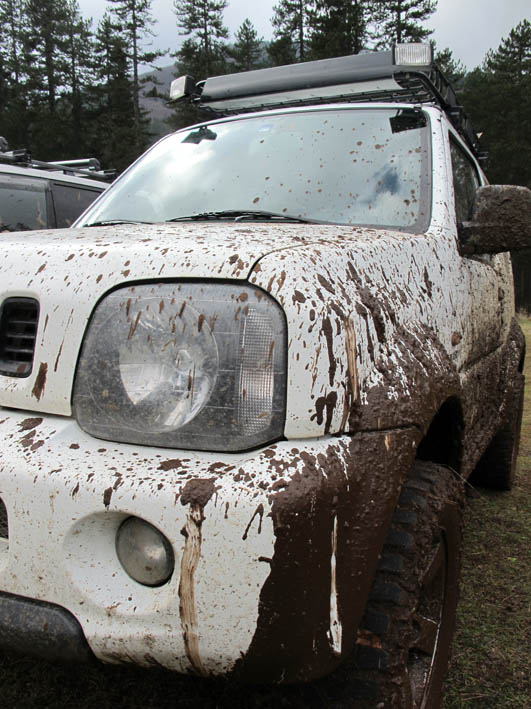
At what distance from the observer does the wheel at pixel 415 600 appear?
1266mm

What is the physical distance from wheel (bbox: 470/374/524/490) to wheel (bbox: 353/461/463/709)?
198cm

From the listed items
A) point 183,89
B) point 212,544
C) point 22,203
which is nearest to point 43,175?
point 22,203

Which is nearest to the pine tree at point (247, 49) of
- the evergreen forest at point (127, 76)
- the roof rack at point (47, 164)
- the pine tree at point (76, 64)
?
the evergreen forest at point (127, 76)

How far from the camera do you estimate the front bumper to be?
1.05m

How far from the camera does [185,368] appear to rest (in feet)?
3.94

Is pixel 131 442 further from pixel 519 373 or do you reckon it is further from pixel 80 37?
pixel 80 37

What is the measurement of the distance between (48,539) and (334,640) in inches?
21.6

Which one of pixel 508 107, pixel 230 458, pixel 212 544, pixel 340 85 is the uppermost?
pixel 508 107

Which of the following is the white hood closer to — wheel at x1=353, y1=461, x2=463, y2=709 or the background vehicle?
wheel at x1=353, y1=461, x2=463, y2=709

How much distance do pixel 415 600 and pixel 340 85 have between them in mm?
2382

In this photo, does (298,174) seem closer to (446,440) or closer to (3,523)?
(446,440)

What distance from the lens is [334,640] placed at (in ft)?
3.69

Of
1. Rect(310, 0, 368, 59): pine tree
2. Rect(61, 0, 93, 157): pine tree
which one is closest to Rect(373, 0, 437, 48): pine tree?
Rect(310, 0, 368, 59): pine tree

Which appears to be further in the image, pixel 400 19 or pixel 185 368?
pixel 400 19
